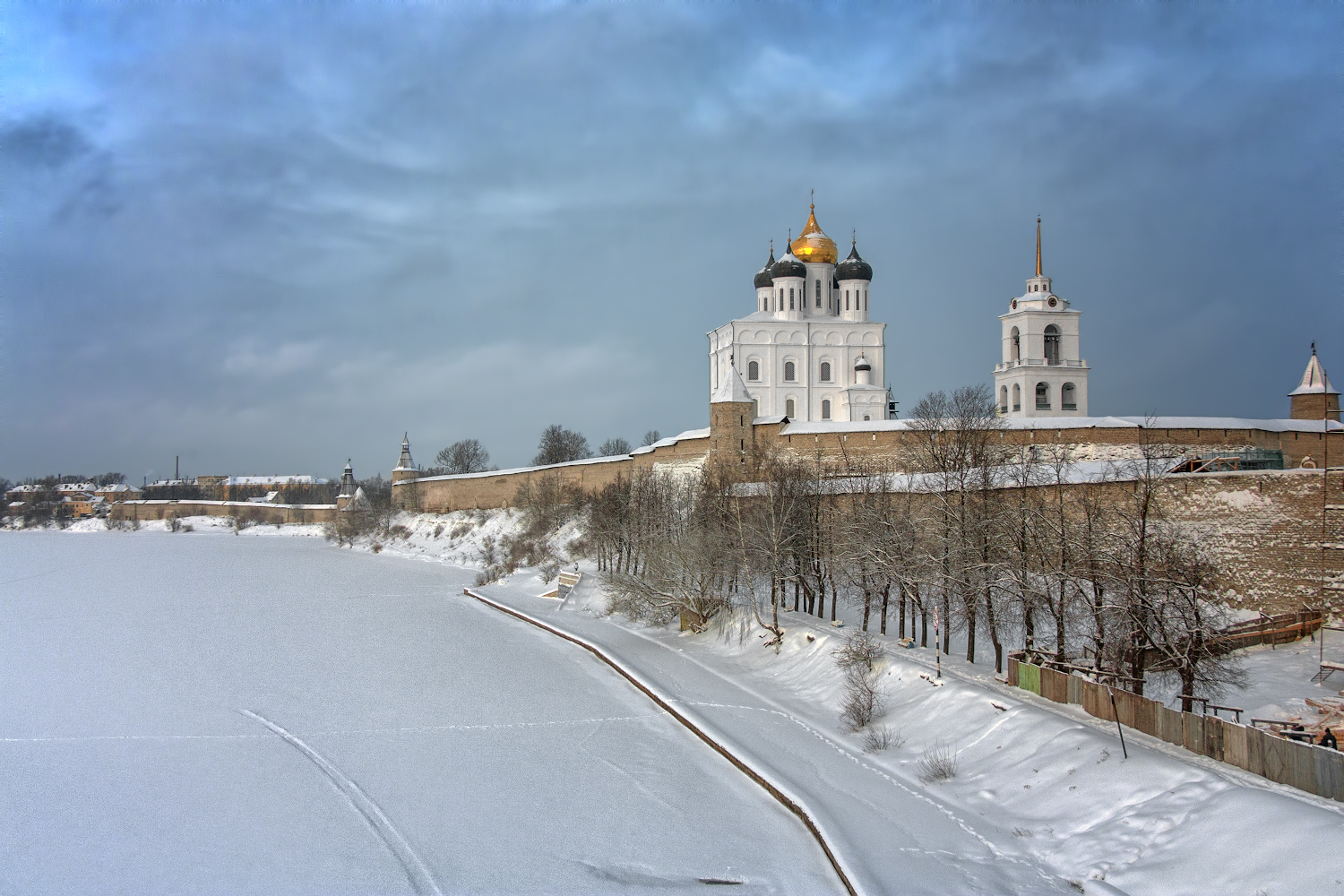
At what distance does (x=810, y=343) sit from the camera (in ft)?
120

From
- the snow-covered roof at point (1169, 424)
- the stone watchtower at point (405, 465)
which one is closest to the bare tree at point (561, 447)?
the stone watchtower at point (405, 465)

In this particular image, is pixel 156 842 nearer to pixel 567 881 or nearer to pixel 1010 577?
pixel 567 881

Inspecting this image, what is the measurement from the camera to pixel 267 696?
14500mm

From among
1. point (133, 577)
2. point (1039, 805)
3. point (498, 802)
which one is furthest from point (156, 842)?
point (133, 577)

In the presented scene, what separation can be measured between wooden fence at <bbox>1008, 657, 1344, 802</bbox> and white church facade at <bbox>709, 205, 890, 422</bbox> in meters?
24.8

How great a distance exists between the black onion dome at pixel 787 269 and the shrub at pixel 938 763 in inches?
1139

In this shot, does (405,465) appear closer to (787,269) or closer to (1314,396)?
(787,269)

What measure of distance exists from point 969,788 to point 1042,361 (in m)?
26.4

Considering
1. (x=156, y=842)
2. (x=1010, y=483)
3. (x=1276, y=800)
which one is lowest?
(x=156, y=842)

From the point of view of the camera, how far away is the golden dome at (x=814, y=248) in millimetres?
38656

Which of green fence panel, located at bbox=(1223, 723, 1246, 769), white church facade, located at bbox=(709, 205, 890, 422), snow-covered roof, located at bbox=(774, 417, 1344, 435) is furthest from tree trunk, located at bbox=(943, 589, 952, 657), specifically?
white church facade, located at bbox=(709, 205, 890, 422)

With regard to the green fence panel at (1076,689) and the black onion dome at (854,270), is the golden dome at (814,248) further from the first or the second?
the green fence panel at (1076,689)

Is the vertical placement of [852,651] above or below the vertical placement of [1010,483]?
below

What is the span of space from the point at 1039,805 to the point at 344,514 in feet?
164
